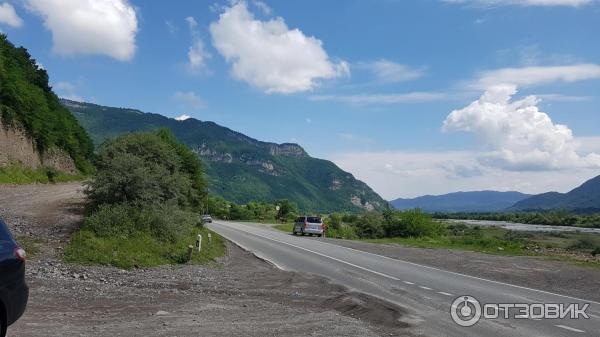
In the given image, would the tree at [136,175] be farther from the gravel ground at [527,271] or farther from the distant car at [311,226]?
the distant car at [311,226]

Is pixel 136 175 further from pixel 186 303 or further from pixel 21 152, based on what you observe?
pixel 21 152

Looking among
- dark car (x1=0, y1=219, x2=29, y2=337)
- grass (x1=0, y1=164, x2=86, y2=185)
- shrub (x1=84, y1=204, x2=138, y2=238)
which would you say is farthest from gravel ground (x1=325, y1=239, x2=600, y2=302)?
grass (x1=0, y1=164, x2=86, y2=185)

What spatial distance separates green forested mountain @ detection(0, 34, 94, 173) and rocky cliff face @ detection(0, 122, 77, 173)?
0.74m

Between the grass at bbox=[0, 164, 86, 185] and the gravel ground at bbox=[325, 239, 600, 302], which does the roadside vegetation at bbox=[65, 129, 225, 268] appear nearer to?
the gravel ground at bbox=[325, 239, 600, 302]

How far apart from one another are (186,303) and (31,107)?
52991 millimetres

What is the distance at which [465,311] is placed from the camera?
11.1 metres

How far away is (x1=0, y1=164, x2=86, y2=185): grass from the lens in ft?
141

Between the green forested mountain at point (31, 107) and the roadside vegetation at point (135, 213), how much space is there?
30.6m

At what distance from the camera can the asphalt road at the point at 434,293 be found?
9203 mm

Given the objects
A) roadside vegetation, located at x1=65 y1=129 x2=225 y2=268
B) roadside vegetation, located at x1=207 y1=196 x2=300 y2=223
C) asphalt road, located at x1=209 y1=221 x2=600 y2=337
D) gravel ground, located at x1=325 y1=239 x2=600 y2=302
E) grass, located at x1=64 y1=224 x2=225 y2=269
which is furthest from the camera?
roadside vegetation, located at x1=207 y1=196 x2=300 y2=223

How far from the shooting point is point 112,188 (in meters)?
20.9

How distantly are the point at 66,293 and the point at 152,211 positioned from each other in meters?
8.56

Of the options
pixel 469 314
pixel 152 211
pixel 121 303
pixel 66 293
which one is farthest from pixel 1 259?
pixel 152 211

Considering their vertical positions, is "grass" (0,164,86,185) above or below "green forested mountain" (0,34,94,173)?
below
